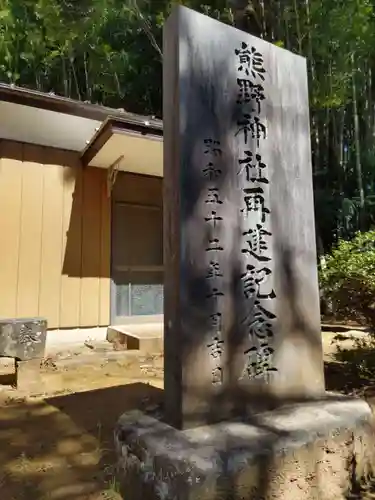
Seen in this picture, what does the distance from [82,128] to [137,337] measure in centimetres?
311

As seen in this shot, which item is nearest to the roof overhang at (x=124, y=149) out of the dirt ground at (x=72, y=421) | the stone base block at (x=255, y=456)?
the dirt ground at (x=72, y=421)

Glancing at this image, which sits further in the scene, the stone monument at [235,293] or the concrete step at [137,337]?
the concrete step at [137,337]

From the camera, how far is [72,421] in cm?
330

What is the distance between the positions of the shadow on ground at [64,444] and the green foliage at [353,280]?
1.95 meters

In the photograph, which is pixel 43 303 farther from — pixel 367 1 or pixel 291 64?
pixel 367 1

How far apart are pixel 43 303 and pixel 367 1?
8.82 m

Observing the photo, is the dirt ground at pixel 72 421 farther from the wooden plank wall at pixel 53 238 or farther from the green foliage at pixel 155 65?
the green foliage at pixel 155 65

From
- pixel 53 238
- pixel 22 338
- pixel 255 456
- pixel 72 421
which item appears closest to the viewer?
pixel 255 456

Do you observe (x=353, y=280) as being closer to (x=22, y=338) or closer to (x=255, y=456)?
(x=255, y=456)

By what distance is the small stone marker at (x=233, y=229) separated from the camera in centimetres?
214

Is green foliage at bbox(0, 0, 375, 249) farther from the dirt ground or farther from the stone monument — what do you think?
the stone monument

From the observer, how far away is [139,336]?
563 centimetres

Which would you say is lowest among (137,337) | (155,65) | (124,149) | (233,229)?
(137,337)

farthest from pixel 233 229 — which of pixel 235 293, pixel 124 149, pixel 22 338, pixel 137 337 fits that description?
pixel 124 149
